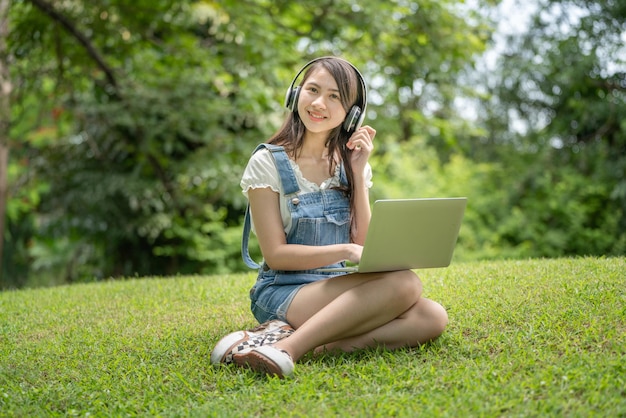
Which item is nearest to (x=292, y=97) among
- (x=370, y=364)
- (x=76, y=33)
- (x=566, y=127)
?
(x=370, y=364)

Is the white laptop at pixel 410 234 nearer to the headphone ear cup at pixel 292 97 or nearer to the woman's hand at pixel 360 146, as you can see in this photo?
the woman's hand at pixel 360 146

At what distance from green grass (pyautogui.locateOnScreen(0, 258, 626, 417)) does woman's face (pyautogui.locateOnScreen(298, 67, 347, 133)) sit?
99 cm

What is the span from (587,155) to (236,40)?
5.13 m

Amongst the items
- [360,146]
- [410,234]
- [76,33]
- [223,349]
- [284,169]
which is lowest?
[223,349]

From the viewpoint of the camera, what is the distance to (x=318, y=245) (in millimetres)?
3184

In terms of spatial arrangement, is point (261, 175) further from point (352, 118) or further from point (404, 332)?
point (404, 332)

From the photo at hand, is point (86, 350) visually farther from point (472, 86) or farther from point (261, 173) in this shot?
point (472, 86)

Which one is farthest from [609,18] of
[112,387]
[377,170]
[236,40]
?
[112,387]

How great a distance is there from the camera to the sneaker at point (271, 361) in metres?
2.78

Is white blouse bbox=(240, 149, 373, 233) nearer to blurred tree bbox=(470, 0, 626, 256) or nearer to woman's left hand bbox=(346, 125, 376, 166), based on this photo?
woman's left hand bbox=(346, 125, 376, 166)

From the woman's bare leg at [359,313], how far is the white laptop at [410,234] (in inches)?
2.9

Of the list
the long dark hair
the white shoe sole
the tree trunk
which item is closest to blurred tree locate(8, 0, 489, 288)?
the tree trunk

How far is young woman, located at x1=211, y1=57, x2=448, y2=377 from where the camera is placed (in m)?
2.94

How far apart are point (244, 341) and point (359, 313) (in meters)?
0.48
